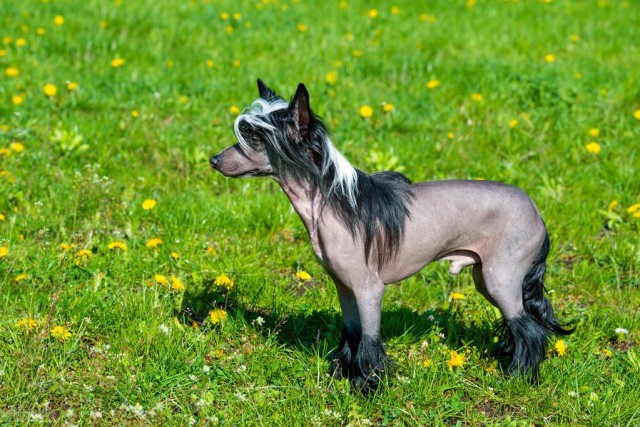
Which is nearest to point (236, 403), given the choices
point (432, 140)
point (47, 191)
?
point (47, 191)

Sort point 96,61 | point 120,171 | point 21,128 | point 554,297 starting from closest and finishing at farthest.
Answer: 1. point 554,297
2. point 120,171
3. point 21,128
4. point 96,61

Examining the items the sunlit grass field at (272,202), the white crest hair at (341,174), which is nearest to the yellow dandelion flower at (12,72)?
the sunlit grass field at (272,202)

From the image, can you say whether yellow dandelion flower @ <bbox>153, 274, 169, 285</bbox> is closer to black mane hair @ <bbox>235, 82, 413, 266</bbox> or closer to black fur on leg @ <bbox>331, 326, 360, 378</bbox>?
black fur on leg @ <bbox>331, 326, 360, 378</bbox>

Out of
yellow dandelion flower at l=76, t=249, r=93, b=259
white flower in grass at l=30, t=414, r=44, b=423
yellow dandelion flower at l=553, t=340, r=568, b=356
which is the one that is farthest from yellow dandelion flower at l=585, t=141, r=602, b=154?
white flower in grass at l=30, t=414, r=44, b=423

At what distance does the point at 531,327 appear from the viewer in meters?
3.45

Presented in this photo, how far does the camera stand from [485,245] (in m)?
3.29

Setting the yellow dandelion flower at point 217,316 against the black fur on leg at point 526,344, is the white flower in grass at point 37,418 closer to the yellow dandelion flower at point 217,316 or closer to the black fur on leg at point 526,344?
the yellow dandelion flower at point 217,316

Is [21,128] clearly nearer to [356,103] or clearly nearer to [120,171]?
[120,171]

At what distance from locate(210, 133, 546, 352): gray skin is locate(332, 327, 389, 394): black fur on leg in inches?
2.6

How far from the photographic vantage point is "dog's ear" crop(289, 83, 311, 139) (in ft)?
9.29

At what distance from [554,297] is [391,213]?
1610 mm

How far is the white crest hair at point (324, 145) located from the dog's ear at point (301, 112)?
75mm

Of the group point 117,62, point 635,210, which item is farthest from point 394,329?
point 117,62

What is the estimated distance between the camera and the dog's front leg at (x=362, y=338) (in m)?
3.19
